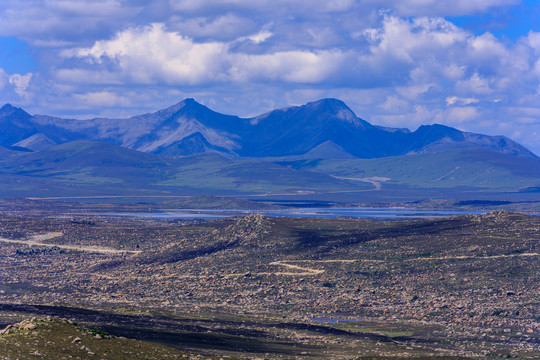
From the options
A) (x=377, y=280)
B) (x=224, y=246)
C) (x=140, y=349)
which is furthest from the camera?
(x=224, y=246)

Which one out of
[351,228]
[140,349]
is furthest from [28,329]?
[351,228]

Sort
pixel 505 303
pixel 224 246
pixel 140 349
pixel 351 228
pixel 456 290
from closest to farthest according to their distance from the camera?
1. pixel 140 349
2. pixel 505 303
3. pixel 456 290
4. pixel 224 246
5. pixel 351 228

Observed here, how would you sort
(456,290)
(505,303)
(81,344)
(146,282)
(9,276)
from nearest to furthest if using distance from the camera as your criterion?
(81,344), (505,303), (456,290), (146,282), (9,276)

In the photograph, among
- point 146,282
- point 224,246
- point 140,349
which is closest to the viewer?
point 140,349

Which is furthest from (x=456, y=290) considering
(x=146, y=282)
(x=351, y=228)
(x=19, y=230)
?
(x=19, y=230)

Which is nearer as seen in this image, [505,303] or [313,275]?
[505,303]

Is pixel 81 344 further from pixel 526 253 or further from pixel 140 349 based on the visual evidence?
pixel 526 253

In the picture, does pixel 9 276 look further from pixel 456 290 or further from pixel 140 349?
pixel 140 349
